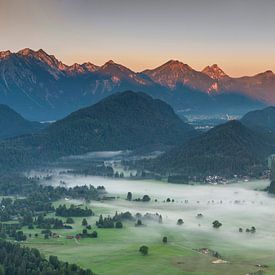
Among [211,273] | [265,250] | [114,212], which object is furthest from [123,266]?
[114,212]

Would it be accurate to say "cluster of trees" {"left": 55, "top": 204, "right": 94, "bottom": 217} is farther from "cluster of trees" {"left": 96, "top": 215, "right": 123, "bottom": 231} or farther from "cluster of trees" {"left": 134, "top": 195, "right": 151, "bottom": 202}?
"cluster of trees" {"left": 134, "top": 195, "right": 151, "bottom": 202}

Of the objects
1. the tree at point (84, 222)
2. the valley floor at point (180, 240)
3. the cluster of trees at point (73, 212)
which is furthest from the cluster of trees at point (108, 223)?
the cluster of trees at point (73, 212)

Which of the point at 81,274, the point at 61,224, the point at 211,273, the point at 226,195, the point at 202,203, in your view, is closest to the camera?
the point at 81,274

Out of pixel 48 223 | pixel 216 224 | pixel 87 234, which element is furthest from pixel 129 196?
pixel 87 234

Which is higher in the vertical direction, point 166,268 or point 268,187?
point 268,187

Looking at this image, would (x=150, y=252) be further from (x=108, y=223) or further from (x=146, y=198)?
(x=146, y=198)

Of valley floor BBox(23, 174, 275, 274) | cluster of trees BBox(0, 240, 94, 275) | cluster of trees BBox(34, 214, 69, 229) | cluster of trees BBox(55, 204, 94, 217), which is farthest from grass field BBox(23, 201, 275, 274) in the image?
cluster of trees BBox(55, 204, 94, 217)

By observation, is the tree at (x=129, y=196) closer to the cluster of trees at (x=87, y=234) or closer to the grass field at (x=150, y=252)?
the grass field at (x=150, y=252)

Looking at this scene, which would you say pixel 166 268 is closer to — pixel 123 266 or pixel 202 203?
pixel 123 266
